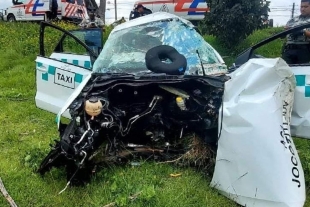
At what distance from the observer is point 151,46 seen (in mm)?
4145

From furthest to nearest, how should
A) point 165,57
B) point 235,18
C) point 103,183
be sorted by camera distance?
1. point 235,18
2. point 165,57
3. point 103,183

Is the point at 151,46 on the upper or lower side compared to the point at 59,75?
upper

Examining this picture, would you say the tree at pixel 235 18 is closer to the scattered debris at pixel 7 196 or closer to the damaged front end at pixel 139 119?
the damaged front end at pixel 139 119

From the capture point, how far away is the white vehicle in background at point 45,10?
17953 millimetres

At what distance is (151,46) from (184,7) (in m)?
13.9

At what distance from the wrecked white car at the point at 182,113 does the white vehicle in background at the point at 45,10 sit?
549 inches

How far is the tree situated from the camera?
29.6ft

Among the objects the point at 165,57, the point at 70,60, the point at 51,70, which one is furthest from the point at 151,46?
the point at 70,60

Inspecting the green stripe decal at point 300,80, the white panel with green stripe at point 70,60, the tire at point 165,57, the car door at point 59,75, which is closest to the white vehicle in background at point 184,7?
the white panel with green stripe at point 70,60

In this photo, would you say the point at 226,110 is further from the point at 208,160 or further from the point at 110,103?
the point at 110,103

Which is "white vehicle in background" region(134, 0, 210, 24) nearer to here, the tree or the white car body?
the white car body

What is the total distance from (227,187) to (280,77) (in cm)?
86

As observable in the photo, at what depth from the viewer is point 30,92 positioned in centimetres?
745

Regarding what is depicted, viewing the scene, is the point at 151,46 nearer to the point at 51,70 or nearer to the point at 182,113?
the point at 182,113
